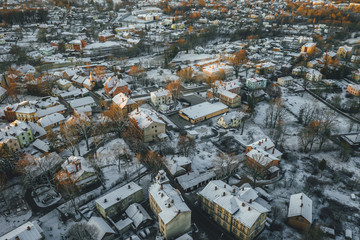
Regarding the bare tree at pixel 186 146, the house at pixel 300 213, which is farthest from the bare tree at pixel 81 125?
A: the house at pixel 300 213

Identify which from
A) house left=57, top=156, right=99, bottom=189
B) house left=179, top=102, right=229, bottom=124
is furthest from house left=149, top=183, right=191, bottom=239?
house left=179, top=102, right=229, bottom=124

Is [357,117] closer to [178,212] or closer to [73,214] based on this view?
[178,212]

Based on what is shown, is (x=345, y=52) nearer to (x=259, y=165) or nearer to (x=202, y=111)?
(x=202, y=111)

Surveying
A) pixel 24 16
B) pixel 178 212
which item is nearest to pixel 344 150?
pixel 178 212

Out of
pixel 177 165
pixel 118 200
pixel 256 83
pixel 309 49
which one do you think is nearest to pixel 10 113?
pixel 118 200

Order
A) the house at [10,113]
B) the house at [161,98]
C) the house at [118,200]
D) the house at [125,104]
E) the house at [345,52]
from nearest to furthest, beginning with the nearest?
the house at [118,200]
the house at [10,113]
the house at [125,104]
the house at [161,98]
the house at [345,52]

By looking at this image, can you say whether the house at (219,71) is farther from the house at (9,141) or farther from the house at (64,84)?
the house at (9,141)
